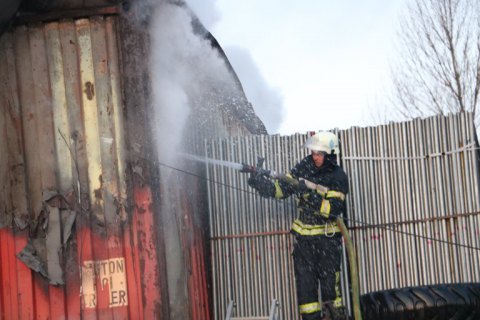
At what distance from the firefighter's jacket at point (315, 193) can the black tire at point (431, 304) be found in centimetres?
88

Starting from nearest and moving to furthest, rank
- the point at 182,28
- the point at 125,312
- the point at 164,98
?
the point at 125,312 → the point at 164,98 → the point at 182,28

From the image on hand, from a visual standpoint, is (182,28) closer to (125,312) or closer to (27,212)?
(27,212)

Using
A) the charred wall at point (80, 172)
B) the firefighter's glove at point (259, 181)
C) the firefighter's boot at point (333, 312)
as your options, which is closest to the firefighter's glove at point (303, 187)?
the firefighter's glove at point (259, 181)

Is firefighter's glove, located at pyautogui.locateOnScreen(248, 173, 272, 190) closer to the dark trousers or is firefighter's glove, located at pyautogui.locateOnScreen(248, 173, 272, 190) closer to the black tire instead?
the dark trousers

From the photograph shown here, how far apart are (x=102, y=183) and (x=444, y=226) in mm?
3546

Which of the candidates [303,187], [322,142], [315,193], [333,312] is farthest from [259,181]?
[333,312]

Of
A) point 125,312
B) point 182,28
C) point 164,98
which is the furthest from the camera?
point 182,28

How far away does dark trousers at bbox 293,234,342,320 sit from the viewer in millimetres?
6242

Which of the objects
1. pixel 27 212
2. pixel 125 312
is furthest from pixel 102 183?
pixel 125 312

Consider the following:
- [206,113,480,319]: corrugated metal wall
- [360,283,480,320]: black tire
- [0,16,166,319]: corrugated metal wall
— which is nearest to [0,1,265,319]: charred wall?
[0,16,166,319]: corrugated metal wall

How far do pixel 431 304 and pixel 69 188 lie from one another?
353 centimetres

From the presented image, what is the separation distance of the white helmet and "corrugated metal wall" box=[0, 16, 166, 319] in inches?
73.0

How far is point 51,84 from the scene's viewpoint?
538cm

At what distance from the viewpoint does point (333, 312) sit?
620cm
